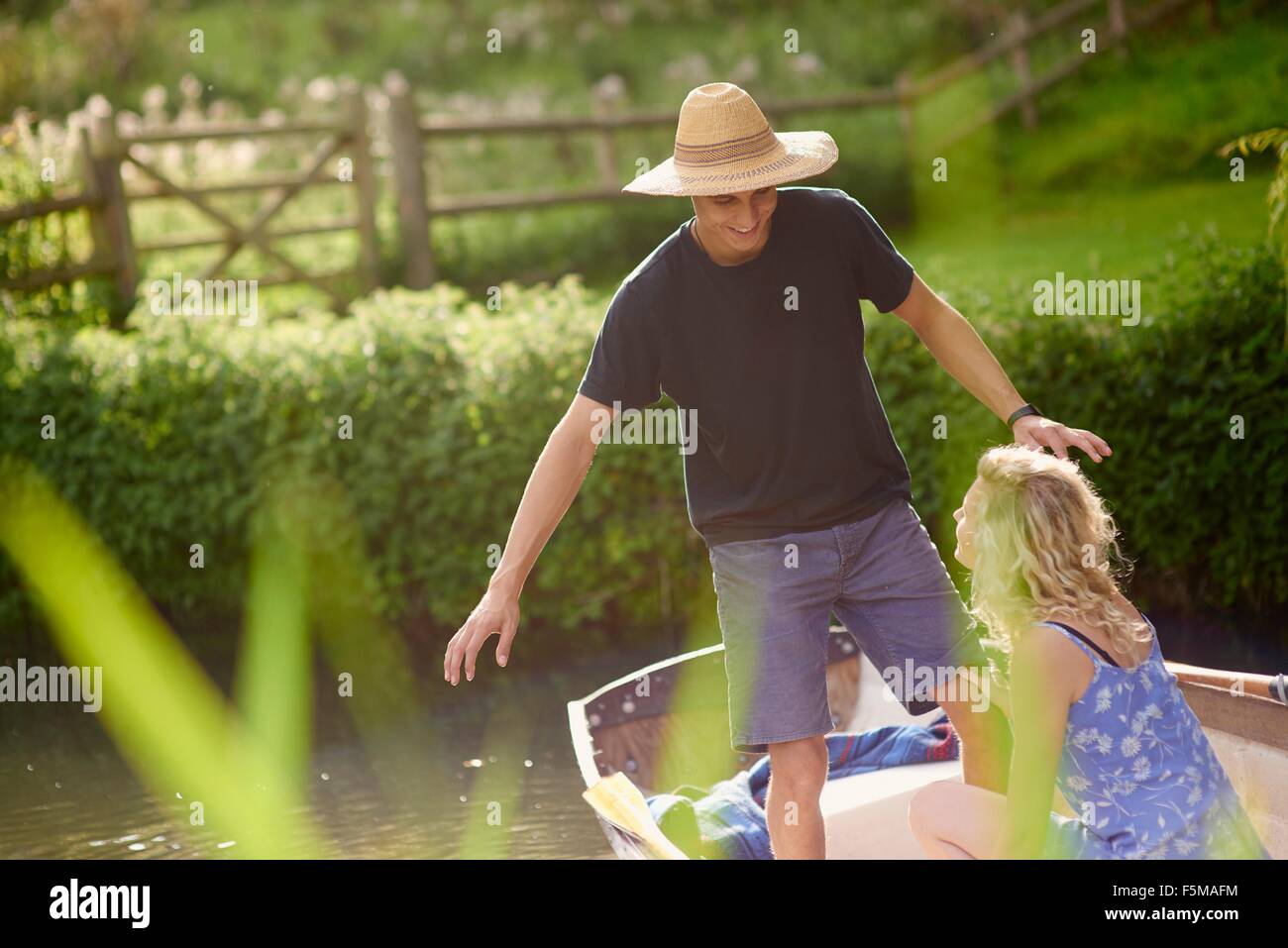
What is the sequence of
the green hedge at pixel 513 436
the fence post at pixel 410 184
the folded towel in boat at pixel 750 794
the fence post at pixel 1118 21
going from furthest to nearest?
the fence post at pixel 1118 21
the fence post at pixel 410 184
the green hedge at pixel 513 436
the folded towel in boat at pixel 750 794

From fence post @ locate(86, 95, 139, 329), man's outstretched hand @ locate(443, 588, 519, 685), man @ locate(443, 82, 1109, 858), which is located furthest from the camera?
fence post @ locate(86, 95, 139, 329)

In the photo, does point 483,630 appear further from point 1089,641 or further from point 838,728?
point 838,728

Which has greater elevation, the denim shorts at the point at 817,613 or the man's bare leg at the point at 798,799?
the denim shorts at the point at 817,613

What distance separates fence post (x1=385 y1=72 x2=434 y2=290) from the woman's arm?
9.42 metres

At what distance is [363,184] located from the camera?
40.1ft

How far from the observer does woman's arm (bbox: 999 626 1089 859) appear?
3.38 m

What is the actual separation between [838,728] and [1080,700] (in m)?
2.43

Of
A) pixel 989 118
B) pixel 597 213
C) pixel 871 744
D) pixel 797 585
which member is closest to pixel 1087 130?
pixel 989 118

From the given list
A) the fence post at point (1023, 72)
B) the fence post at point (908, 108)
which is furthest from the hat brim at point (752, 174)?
the fence post at point (1023, 72)

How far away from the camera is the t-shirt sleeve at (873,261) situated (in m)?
4.06

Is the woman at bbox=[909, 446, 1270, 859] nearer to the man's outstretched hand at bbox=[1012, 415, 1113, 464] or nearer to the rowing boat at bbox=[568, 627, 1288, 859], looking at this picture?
the man's outstretched hand at bbox=[1012, 415, 1113, 464]

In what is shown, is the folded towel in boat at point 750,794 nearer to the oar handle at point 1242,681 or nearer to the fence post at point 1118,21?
the oar handle at point 1242,681

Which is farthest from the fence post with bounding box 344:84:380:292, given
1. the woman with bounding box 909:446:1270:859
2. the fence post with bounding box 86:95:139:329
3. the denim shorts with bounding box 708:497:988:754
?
the woman with bounding box 909:446:1270:859
